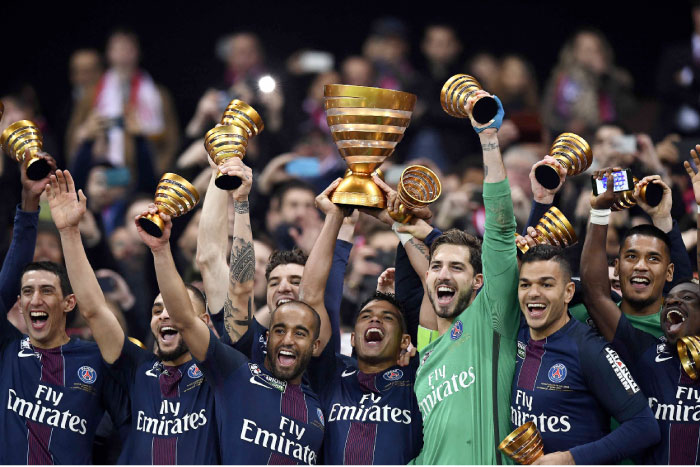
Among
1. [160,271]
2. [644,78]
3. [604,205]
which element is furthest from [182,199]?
[644,78]

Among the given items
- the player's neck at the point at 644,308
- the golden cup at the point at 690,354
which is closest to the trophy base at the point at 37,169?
the player's neck at the point at 644,308

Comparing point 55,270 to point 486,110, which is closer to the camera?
point 486,110

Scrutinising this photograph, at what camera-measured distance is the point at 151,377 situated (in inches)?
201

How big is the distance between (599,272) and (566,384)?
51cm

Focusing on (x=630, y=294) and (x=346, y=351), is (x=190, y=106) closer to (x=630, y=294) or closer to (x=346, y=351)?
(x=346, y=351)

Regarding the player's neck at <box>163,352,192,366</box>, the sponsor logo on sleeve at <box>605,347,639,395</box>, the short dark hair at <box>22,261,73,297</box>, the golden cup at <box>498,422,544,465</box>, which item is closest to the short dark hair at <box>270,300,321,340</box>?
the player's neck at <box>163,352,192,366</box>

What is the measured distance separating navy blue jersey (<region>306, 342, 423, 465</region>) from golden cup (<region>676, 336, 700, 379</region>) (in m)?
1.15

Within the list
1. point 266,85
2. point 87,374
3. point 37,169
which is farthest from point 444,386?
point 266,85

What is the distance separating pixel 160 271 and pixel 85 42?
555cm

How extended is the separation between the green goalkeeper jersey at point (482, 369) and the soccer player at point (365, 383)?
15cm

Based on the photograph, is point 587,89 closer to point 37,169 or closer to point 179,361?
point 179,361

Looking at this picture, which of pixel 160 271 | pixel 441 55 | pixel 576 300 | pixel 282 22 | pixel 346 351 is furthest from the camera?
pixel 282 22

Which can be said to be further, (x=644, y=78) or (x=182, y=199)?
(x=644, y=78)

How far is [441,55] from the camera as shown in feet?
30.7
